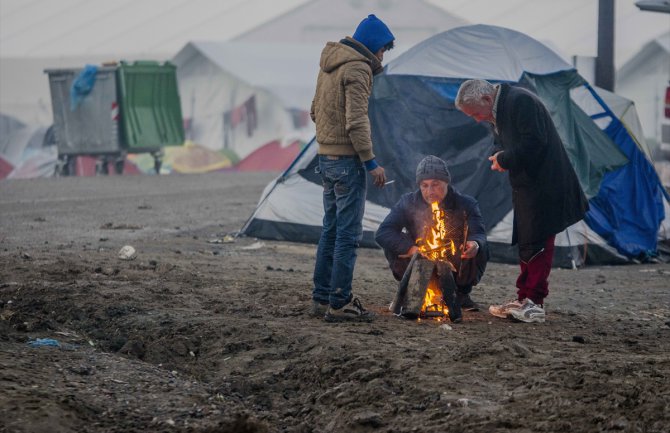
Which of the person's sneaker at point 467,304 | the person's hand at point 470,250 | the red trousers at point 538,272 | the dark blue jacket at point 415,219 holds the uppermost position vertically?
the dark blue jacket at point 415,219

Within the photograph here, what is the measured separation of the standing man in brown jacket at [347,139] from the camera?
641 centimetres

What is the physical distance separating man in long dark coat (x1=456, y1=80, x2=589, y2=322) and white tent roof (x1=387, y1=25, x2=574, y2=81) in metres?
3.89

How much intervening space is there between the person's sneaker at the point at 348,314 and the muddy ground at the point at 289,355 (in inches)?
6.7

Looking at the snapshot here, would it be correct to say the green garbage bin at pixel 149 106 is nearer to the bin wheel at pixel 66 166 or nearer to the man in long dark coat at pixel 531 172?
the bin wheel at pixel 66 166

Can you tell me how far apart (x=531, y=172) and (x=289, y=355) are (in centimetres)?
207

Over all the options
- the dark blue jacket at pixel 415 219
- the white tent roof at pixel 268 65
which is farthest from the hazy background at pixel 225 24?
the dark blue jacket at pixel 415 219

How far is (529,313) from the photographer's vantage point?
6.88m

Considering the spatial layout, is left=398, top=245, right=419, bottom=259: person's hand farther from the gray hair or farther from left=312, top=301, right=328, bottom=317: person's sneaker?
the gray hair

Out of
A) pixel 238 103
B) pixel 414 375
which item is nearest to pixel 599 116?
pixel 414 375

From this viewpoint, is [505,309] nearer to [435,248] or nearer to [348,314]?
[435,248]

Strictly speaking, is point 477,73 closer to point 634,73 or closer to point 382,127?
point 382,127

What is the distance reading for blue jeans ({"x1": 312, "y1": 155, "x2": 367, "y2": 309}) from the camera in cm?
654

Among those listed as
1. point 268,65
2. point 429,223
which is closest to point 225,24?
point 268,65

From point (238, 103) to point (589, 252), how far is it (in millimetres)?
21213
